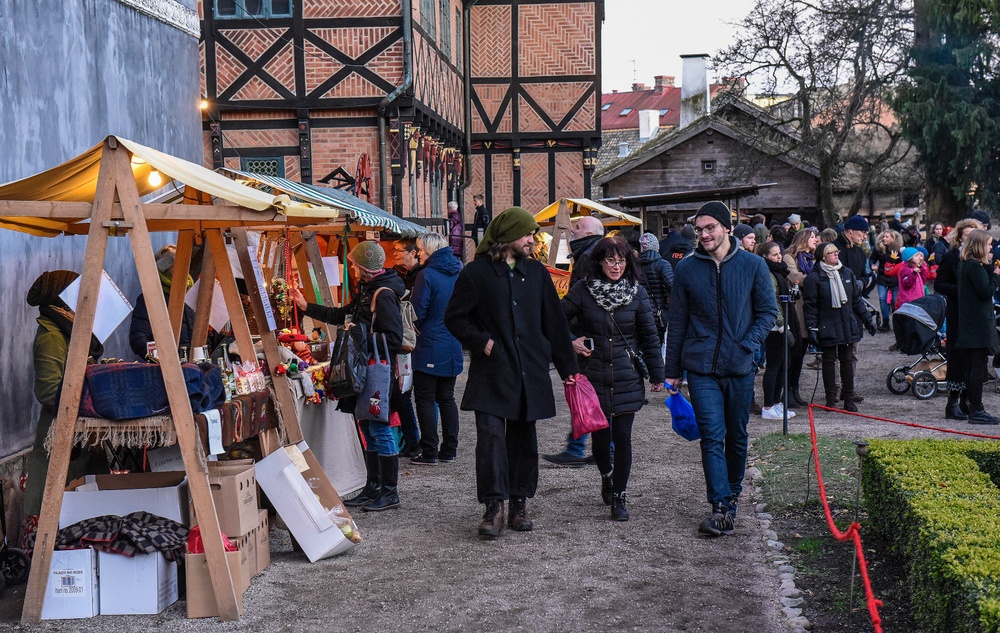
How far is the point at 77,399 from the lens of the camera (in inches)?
206

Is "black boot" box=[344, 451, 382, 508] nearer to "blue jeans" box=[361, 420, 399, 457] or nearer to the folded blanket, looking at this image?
"blue jeans" box=[361, 420, 399, 457]

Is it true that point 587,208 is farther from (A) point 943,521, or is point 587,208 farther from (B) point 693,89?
(B) point 693,89

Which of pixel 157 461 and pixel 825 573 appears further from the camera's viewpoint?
pixel 157 461

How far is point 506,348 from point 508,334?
0.26ft

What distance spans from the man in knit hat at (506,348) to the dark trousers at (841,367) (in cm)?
500

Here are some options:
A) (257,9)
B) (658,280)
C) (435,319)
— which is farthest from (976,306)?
(257,9)

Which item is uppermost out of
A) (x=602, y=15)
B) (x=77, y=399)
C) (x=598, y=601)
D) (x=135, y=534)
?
(x=602, y=15)

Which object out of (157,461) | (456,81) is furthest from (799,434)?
(456,81)

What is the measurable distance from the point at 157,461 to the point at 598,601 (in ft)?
8.20

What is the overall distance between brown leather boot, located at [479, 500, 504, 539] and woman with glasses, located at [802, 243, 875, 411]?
524cm

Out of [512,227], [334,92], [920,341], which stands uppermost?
[334,92]

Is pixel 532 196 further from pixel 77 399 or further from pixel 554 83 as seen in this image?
pixel 77 399

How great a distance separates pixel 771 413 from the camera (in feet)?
35.1

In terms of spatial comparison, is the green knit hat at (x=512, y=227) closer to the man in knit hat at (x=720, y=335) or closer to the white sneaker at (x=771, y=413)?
the man in knit hat at (x=720, y=335)
